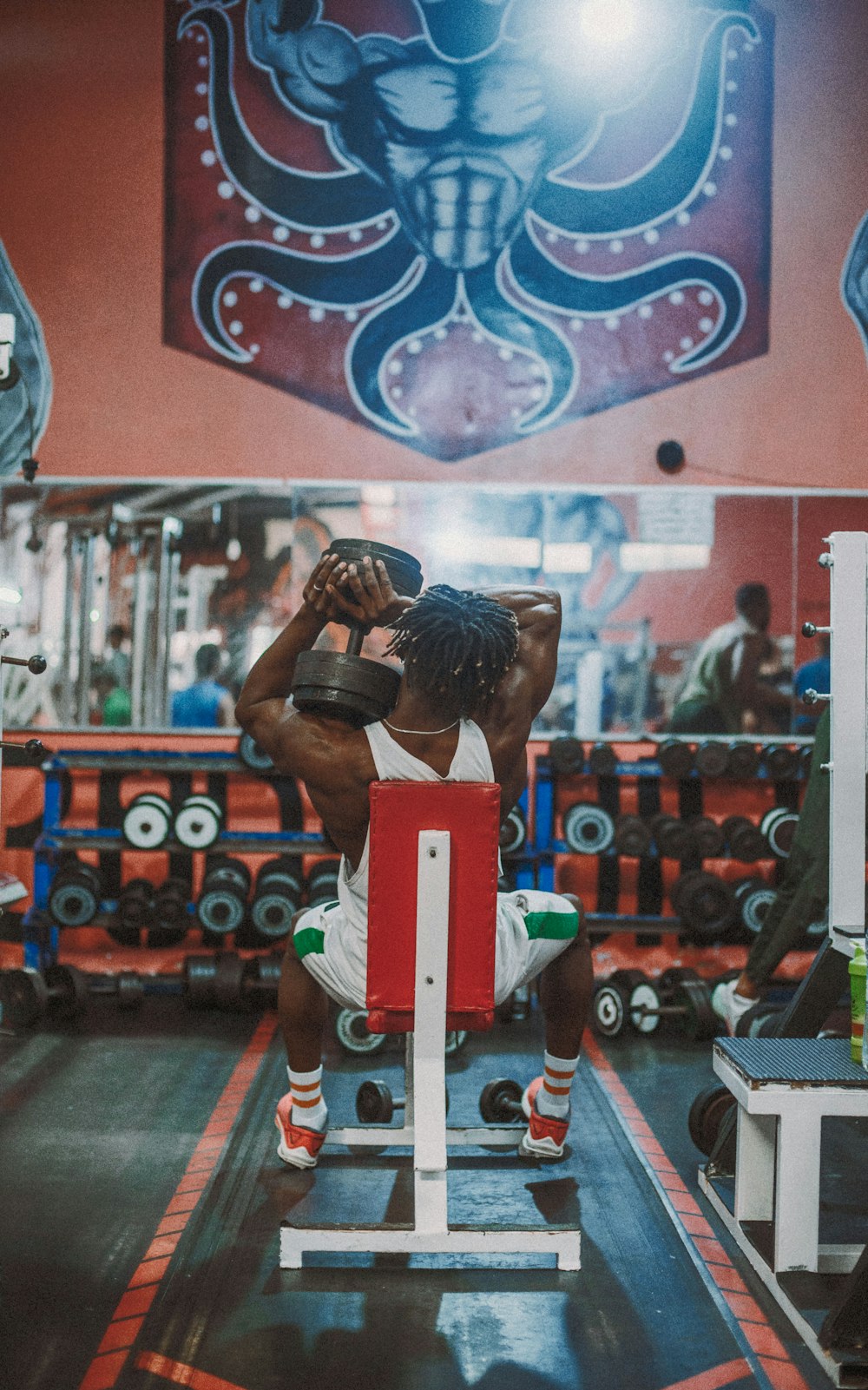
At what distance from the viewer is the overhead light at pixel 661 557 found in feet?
17.3

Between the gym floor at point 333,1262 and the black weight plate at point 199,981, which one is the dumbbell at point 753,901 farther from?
the black weight plate at point 199,981

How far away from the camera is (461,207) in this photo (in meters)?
5.32

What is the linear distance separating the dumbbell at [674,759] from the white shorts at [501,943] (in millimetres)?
2116

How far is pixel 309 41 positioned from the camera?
17.6 ft

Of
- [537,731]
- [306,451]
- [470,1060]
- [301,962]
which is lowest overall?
[470,1060]

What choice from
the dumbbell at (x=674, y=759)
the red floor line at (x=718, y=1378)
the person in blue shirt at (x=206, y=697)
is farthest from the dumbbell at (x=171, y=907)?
the red floor line at (x=718, y=1378)

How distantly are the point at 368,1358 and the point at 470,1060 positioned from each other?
1977 mm

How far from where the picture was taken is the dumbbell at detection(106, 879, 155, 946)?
4.75 meters

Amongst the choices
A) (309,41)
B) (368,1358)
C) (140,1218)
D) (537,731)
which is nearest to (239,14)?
(309,41)

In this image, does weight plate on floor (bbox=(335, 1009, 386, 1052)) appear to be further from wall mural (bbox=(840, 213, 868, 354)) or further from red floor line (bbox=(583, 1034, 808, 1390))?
wall mural (bbox=(840, 213, 868, 354))

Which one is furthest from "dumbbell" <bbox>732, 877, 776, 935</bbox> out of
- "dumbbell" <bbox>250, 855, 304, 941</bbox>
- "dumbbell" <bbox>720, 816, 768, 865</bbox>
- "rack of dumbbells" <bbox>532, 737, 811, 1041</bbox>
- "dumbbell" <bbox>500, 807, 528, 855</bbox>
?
"dumbbell" <bbox>250, 855, 304, 941</bbox>

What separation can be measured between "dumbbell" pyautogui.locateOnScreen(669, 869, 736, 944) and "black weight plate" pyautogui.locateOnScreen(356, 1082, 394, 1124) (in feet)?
6.20

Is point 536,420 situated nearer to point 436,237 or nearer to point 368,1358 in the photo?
point 436,237

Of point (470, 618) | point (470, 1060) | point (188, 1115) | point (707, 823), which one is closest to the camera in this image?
point (470, 618)
